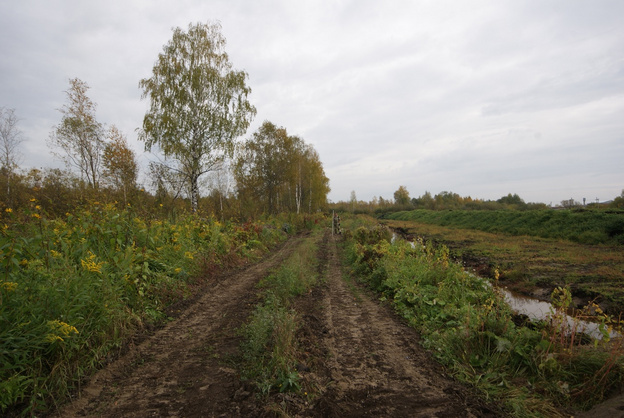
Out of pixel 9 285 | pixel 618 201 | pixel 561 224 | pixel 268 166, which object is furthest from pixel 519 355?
pixel 618 201

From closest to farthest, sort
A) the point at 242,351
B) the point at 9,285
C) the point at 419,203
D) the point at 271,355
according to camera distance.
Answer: the point at 9,285 → the point at 271,355 → the point at 242,351 → the point at 419,203

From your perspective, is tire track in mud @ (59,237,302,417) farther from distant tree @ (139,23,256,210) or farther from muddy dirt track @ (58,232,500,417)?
distant tree @ (139,23,256,210)

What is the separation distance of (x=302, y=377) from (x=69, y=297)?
2885 millimetres

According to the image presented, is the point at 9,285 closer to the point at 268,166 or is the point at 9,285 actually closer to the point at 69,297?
the point at 69,297

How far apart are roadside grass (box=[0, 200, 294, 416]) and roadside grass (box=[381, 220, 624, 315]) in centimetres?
956

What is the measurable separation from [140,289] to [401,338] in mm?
4465

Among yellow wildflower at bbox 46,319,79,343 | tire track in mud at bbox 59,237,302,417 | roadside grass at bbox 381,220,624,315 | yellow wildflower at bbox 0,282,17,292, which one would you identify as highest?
yellow wildflower at bbox 0,282,17,292

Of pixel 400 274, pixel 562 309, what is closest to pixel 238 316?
pixel 400 274

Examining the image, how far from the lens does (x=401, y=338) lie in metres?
4.70

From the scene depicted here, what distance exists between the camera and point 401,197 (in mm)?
Answer: 80875

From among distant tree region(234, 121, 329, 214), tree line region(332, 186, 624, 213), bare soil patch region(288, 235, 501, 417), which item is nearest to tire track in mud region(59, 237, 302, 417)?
bare soil patch region(288, 235, 501, 417)

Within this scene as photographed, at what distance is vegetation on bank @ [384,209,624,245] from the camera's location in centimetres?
1608

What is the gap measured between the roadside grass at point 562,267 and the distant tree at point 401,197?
6147cm

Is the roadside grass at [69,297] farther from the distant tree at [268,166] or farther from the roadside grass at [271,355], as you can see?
the distant tree at [268,166]
